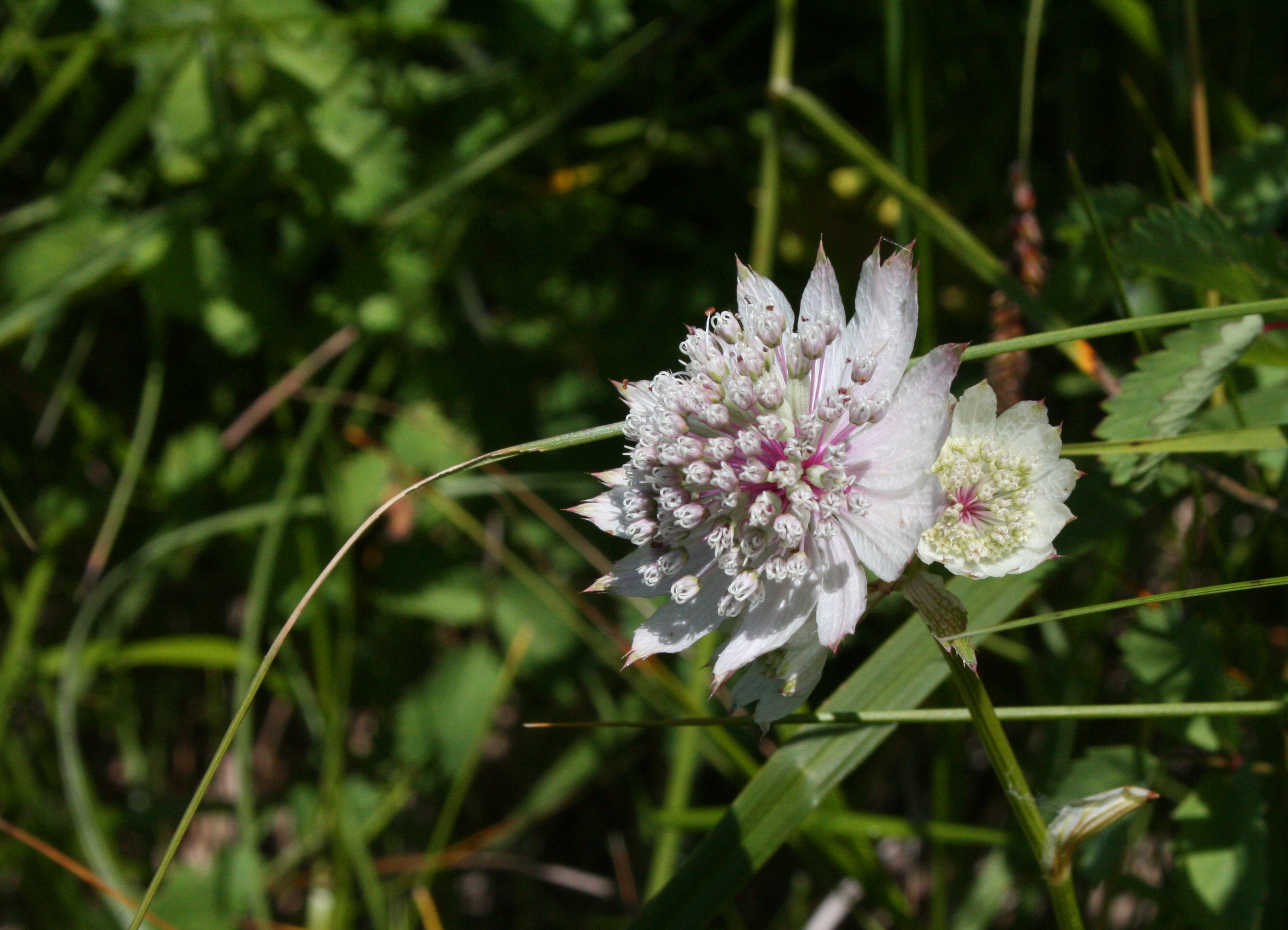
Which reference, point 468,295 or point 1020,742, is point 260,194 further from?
point 1020,742

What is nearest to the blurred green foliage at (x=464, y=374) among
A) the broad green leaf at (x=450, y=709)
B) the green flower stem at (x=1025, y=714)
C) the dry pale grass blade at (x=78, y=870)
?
the broad green leaf at (x=450, y=709)

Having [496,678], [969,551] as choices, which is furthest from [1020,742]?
[969,551]

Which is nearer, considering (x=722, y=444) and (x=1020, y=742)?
(x=722, y=444)

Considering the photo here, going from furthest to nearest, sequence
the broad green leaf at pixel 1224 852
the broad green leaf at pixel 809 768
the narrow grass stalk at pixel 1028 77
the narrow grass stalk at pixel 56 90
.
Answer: the narrow grass stalk at pixel 56 90 < the narrow grass stalk at pixel 1028 77 < the broad green leaf at pixel 1224 852 < the broad green leaf at pixel 809 768

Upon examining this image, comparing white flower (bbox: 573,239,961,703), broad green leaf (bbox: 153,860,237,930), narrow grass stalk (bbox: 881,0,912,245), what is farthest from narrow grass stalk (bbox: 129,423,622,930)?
broad green leaf (bbox: 153,860,237,930)

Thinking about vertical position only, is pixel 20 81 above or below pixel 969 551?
above

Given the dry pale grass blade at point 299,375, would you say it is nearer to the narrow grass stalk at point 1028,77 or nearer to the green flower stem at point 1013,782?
the narrow grass stalk at point 1028,77
